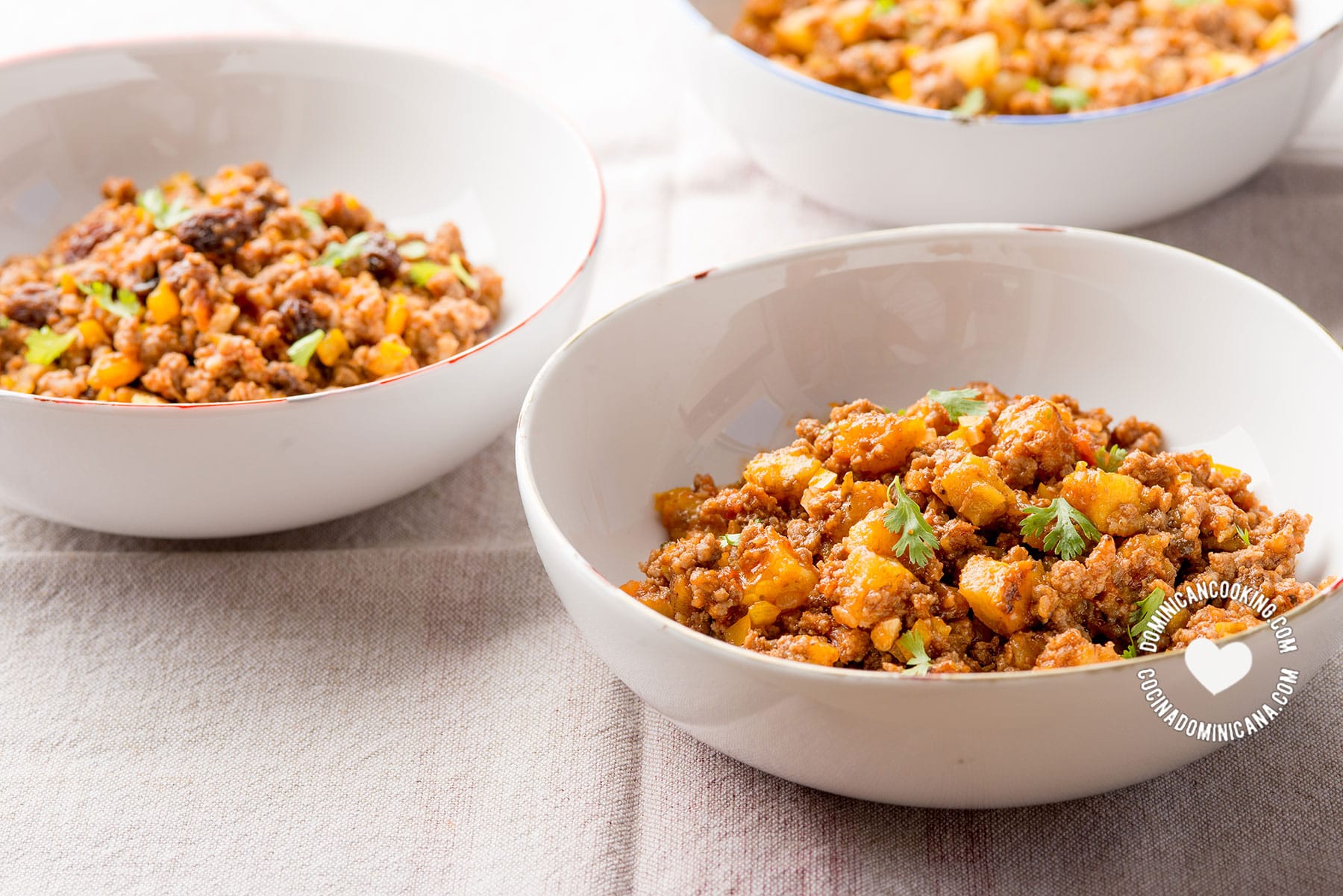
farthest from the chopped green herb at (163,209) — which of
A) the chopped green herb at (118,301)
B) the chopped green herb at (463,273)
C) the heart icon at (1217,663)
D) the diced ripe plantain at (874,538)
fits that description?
the heart icon at (1217,663)

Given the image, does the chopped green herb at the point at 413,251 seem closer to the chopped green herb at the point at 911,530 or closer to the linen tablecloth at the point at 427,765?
the linen tablecloth at the point at 427,765

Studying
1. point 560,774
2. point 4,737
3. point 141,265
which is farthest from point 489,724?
point 141,265

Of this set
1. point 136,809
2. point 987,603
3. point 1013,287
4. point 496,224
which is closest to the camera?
point 987,603

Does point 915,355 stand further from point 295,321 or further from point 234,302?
point 234,302

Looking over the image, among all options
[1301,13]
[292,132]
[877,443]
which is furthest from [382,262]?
[1301,13]

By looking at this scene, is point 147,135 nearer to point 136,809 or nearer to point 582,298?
point 582,298

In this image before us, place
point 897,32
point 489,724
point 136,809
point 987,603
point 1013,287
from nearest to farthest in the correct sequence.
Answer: point 987,603, point 136,809, point 489,724, point 1013,287, point 897,32
